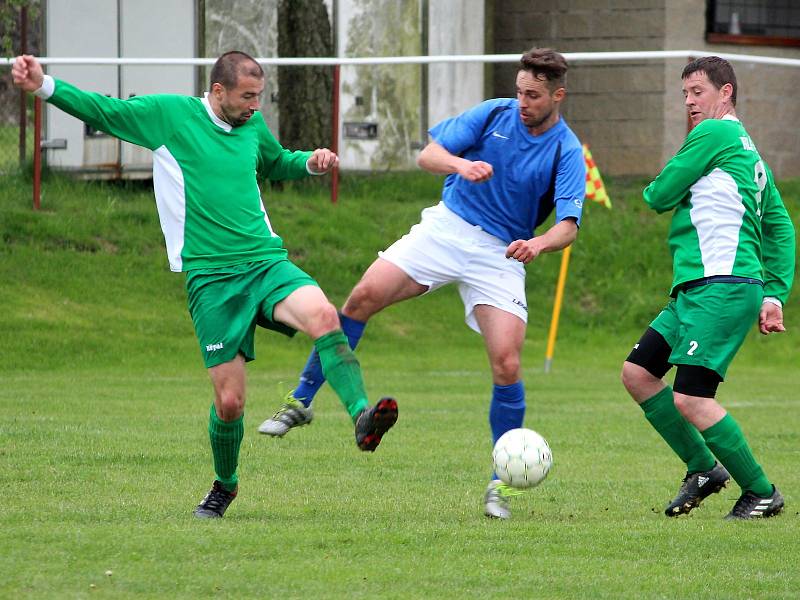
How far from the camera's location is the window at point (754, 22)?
21547 millimetres

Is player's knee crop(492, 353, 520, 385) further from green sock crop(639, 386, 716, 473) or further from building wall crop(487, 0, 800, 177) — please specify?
building wall crop(487, 0, 800, 177)

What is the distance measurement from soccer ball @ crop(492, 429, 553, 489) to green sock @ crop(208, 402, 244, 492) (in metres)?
1.21

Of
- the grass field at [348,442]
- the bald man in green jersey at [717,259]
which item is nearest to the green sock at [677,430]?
the bald man in green jersey at [717,259]

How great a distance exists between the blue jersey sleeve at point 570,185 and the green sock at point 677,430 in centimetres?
97

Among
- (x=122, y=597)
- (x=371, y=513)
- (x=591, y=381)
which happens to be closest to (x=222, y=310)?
(x=371, y=513)

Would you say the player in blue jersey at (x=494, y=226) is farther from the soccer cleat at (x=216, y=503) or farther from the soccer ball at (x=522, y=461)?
the soccer cleat at (x=216, y=503)

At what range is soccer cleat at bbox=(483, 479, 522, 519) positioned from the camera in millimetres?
7223

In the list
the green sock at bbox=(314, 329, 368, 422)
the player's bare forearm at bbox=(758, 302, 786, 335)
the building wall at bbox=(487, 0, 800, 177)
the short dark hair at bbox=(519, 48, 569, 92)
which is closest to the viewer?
the green sock at bbox=(314, 329, 368, 422)

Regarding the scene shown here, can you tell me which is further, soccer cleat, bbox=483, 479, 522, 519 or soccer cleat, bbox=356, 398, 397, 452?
soccer cleat, bbox=483, 479, 522, 519

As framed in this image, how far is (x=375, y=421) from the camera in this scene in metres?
6.26

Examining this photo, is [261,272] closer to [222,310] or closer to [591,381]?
[222,310]

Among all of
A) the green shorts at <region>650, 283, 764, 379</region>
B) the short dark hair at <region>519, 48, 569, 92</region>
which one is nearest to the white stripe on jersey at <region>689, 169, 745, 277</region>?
the green shorts at <region>650, 283, 764, 379</region>

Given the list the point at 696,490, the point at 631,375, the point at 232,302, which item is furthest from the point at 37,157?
the point at 696,490

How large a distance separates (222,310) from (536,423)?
17.7ft
